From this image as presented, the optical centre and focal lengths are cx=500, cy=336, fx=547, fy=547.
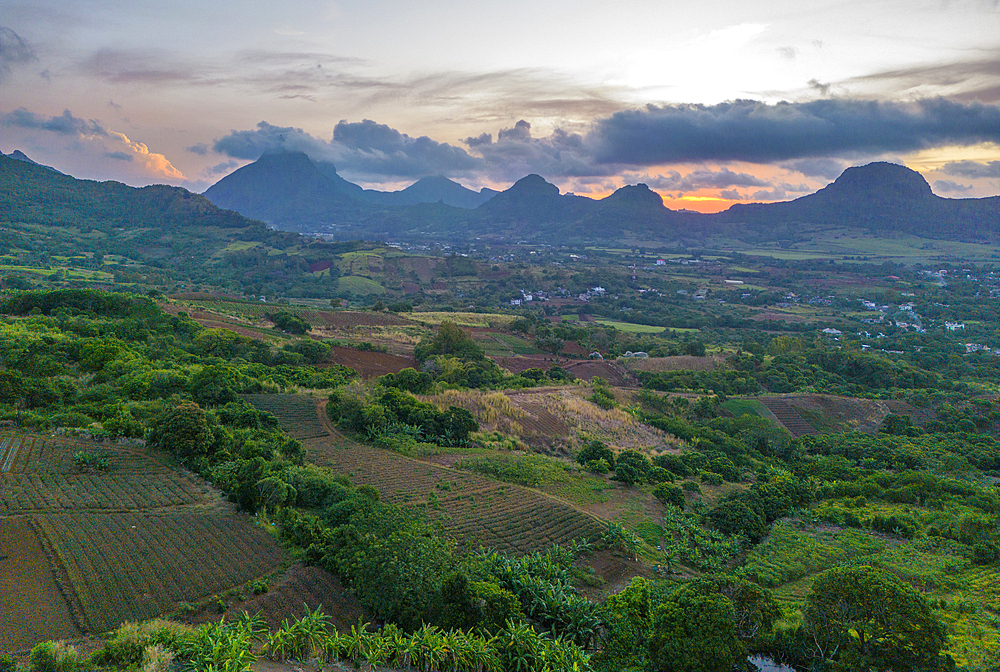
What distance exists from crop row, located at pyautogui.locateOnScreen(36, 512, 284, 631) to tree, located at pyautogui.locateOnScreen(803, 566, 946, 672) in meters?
15.9

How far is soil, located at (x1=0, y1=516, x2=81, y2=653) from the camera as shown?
504 inches

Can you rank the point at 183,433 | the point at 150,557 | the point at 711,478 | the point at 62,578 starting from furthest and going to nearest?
the point at 711,478 → the point at 183,433 → the point at 150,557 → the point at 62,578

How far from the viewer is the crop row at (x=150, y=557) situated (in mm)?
14609

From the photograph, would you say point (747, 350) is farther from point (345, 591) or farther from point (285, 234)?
point (285, 234)

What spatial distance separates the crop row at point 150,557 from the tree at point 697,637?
11.7 m

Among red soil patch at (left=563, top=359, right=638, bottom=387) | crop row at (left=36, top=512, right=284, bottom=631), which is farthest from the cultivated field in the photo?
crop row at (left=36, top=512, right=284, bottom=631)

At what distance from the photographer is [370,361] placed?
5644 cm

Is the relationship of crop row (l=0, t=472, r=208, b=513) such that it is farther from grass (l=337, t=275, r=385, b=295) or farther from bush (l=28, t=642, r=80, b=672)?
grass (l=337, t=275, r=385, b=295)

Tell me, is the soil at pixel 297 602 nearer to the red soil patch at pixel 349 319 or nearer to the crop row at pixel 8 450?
the crop row at pixel 8 450

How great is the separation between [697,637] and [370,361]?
154 ft

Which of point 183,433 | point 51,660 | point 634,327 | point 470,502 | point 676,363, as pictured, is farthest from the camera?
point 634,327

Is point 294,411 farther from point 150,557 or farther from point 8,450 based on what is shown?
point 150,557

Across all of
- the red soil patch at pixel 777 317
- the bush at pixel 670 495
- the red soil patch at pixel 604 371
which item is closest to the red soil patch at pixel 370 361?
the red soil patch at pixel 604 371

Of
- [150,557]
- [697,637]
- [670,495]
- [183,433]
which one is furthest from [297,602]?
[670,495]
